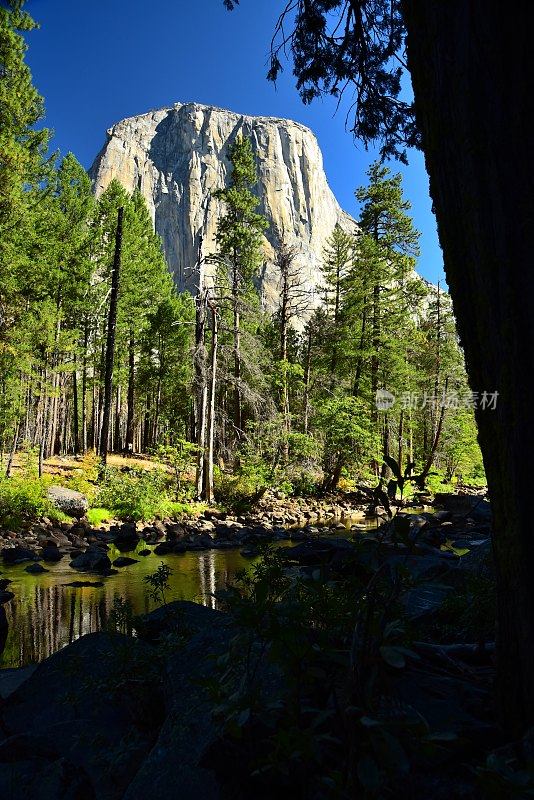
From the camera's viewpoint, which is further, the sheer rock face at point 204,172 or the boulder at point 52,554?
the sheer rock face at point 204,172

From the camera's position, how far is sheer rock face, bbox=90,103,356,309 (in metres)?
110

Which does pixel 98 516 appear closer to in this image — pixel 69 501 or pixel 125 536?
pixel 69 501

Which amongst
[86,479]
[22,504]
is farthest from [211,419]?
[22,504]

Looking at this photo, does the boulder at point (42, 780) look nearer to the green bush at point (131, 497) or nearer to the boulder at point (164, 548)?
the boulder at point (164, 548)

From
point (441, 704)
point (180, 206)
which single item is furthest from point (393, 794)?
point (180, 206)

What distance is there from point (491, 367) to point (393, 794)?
1346 millimetres

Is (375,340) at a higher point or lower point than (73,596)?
higher

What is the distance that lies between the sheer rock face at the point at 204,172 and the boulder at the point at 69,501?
92.7m

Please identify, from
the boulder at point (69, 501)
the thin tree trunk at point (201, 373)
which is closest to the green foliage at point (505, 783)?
the boulder at point (69, 501)

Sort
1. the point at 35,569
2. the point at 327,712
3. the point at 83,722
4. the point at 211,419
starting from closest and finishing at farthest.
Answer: the point at 327,712
the point at 83,722
the point at 35,569
the point at 211,419

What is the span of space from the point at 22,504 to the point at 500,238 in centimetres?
1345

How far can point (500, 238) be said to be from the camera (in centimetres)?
167

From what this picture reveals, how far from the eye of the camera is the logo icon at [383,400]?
879 inches

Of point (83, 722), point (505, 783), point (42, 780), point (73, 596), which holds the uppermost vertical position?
point (505, 783)
